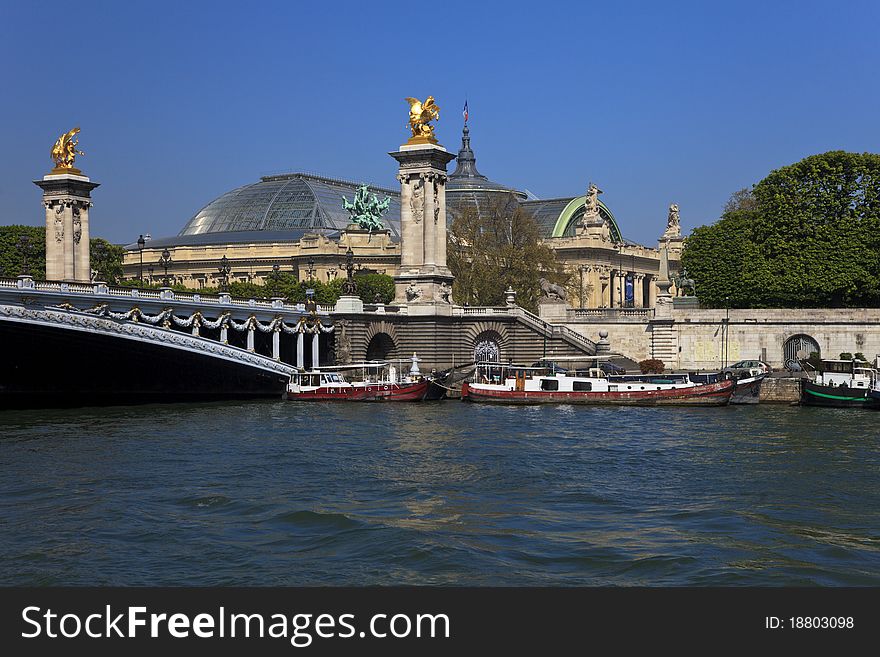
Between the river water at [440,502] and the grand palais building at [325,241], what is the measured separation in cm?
6528

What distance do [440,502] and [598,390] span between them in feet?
94.8

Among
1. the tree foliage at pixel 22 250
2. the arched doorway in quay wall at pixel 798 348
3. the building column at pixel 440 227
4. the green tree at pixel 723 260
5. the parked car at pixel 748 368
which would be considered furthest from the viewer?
the tree foliage at pixel 22 250

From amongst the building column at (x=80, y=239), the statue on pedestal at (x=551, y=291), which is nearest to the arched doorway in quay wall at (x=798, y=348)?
the statue on pedestal at (x=551, y=291)

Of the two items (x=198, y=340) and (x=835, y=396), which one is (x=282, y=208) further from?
(x=835, y=396)

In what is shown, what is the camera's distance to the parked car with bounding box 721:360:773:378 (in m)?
61.4

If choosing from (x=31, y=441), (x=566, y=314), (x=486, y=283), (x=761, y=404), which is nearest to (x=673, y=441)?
(x=761, y=404)

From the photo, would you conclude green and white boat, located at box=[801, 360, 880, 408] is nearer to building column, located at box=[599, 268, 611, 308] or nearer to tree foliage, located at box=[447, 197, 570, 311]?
tree foliage, located at box=[447, 197, 570, 311]

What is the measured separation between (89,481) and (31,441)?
9.79 meters

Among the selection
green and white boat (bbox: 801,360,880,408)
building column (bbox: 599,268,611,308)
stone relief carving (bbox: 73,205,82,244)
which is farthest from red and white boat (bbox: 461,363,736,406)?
building column (bbox: 599,268,611,308)

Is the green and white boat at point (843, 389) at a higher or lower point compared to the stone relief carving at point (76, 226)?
lower

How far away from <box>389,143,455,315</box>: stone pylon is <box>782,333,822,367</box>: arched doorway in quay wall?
1774cm

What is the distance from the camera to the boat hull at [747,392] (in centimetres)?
5747

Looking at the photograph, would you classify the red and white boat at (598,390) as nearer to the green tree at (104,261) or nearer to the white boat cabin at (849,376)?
the white boat cabin at (849,376)

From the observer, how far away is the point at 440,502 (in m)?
30.1
